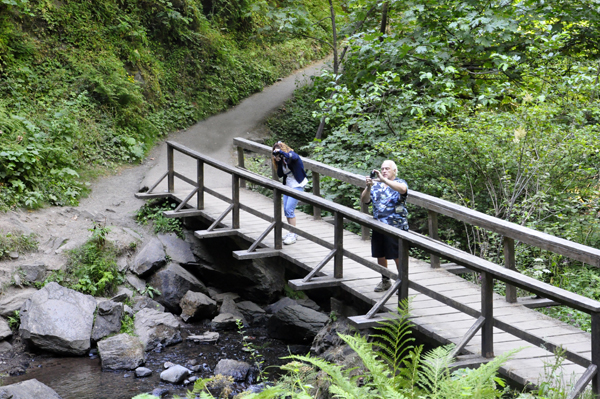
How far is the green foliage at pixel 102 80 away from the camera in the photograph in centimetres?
1073

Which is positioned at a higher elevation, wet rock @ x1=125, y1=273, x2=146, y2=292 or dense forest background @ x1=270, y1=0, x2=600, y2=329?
dense forest background @ x1=270, y1=0, x2=600, y2=329

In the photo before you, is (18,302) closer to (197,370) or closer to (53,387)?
(53,387)

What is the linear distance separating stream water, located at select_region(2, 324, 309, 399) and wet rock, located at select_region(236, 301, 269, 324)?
27.6 inches

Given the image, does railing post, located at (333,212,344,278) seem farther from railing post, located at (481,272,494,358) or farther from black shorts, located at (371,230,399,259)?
railing post, located at (481,272,494,358)

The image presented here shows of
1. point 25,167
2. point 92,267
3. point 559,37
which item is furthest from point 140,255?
point 559,37

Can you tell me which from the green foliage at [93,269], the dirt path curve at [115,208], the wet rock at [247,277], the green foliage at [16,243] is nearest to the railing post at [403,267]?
the wet rock at [247,277]

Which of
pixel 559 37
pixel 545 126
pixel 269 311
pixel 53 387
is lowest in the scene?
pixel 269 311

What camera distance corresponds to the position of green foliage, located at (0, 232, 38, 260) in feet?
28.0

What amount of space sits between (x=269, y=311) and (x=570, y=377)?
6.14 metres

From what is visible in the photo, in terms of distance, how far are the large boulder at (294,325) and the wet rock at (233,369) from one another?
1273mm

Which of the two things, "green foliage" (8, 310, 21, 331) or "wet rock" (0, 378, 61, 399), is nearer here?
"wet rock" (0, 378, 61, 399)

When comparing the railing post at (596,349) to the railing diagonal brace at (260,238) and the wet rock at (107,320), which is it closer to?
the railing diagonal brace at (260,238)

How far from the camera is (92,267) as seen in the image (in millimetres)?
8719

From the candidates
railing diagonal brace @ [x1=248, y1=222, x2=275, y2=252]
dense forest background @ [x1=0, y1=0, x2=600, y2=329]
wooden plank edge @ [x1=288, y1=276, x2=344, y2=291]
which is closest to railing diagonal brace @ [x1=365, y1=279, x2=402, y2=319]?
wooden plank edge @ [x1=288, y1=276, x2=344, y2=291]
